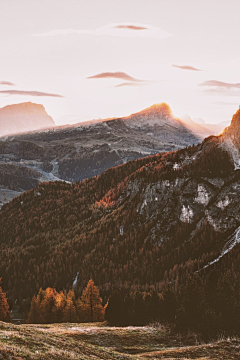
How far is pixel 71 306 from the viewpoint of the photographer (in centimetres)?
13650

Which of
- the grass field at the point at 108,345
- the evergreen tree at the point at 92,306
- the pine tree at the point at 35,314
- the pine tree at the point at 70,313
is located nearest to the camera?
the grass field at the point at 108,345

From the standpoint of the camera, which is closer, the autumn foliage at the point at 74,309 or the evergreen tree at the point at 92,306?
the evergreen tree at the point at 92,306

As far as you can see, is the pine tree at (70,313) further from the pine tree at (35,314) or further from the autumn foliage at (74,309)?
the pine tree at (35,314)

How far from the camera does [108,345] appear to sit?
3098 inches

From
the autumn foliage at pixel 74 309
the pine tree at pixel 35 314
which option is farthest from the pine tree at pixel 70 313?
the pine tree at pixel 35 314

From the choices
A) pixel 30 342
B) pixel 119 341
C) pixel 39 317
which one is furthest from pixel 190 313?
pixel 39 317

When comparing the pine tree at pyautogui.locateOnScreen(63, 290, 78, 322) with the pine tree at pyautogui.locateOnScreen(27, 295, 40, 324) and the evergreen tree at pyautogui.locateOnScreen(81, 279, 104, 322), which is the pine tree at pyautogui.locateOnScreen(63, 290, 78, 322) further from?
the pine tree at pyautogui.locateOnScreen(27, 295, 40, 324)

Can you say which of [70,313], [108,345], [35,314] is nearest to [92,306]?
[70,313]

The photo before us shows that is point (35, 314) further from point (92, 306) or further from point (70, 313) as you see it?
point (92, 306)

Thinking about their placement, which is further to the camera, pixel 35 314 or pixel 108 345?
pixel 35 314

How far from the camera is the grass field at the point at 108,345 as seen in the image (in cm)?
5498

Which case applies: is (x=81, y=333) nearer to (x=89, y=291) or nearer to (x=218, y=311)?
(x=218, y=311)

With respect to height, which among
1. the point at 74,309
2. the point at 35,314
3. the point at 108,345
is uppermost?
the point at 108,345

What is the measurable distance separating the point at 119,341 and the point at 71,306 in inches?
2256
